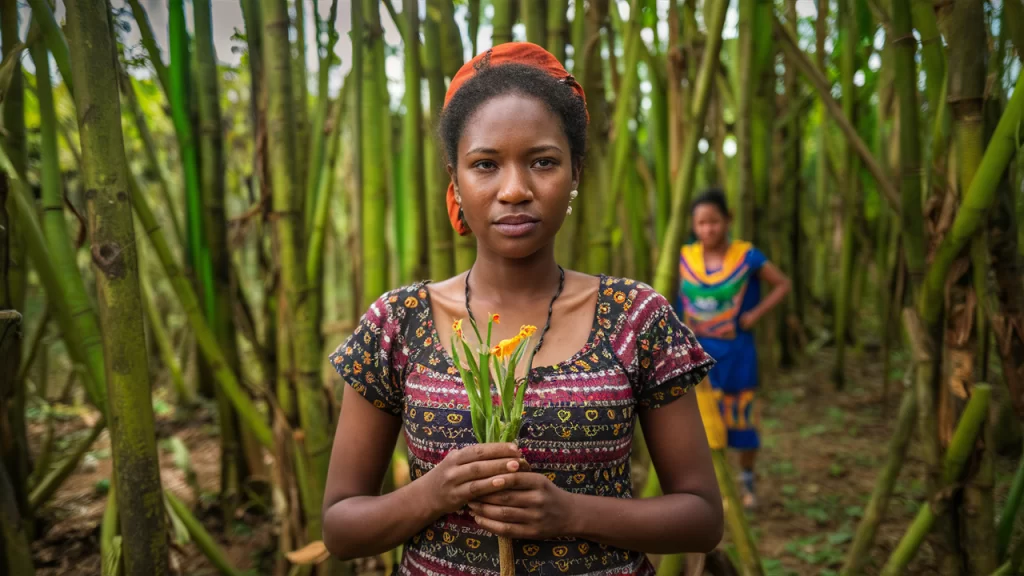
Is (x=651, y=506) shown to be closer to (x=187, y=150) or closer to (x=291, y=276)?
(x=291, y=276)

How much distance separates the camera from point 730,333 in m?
3.12

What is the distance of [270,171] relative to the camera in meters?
1.64

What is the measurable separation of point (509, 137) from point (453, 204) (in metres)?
0.20

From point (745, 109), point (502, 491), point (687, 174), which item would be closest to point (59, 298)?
point (502, 491)

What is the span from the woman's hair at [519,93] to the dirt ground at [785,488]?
1108 mm

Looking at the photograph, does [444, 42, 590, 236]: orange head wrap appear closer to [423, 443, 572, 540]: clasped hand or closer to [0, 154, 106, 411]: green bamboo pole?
[423, 443, 572, 540]: clasped hand

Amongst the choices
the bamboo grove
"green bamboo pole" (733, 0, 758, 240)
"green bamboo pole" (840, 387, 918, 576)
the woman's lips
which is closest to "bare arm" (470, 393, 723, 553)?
the woman's lips

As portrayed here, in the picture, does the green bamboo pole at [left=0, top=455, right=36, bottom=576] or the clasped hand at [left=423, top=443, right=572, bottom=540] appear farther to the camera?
the green bamboo pole at [left=0, top=455, right=36, bottom=576]

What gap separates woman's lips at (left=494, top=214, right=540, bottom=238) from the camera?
961 mm

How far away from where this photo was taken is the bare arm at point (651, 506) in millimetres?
838

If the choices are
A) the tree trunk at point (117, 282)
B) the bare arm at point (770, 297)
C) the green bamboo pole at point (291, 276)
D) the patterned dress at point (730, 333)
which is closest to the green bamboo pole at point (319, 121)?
the green bamboo pole at point (291, 276)

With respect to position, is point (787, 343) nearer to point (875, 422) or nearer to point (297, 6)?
point (875, 422)

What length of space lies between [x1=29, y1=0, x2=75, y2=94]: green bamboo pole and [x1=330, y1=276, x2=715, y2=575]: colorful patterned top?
774 mm

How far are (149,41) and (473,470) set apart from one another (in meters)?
1.44
